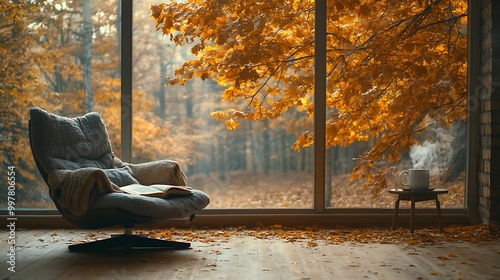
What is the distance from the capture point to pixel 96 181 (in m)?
3.75

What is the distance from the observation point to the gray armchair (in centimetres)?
369

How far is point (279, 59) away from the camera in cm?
499

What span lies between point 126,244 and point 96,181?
0.44 meters

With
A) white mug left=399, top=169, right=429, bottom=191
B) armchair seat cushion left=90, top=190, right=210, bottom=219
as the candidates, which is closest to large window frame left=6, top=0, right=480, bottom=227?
→ white mug left=399, top=169, right=429, bottom=191

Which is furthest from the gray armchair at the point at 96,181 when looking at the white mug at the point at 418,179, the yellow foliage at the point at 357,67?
the white mug at the point at 418,179

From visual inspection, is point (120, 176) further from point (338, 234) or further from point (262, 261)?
point (338, 234)

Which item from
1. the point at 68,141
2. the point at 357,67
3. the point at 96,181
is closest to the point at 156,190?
the point at 96,181

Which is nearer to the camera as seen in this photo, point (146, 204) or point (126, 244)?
point (146, 204)

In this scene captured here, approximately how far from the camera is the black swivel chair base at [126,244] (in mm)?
3961

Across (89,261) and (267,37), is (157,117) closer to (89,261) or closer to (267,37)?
(267,37)

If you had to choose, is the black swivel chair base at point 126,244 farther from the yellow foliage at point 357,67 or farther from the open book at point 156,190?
the yellow foliage at point 357,67

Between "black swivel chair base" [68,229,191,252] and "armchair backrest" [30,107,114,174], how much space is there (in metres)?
0.48

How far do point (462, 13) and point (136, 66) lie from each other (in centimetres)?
248

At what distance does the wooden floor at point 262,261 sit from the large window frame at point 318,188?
0.58 metres
